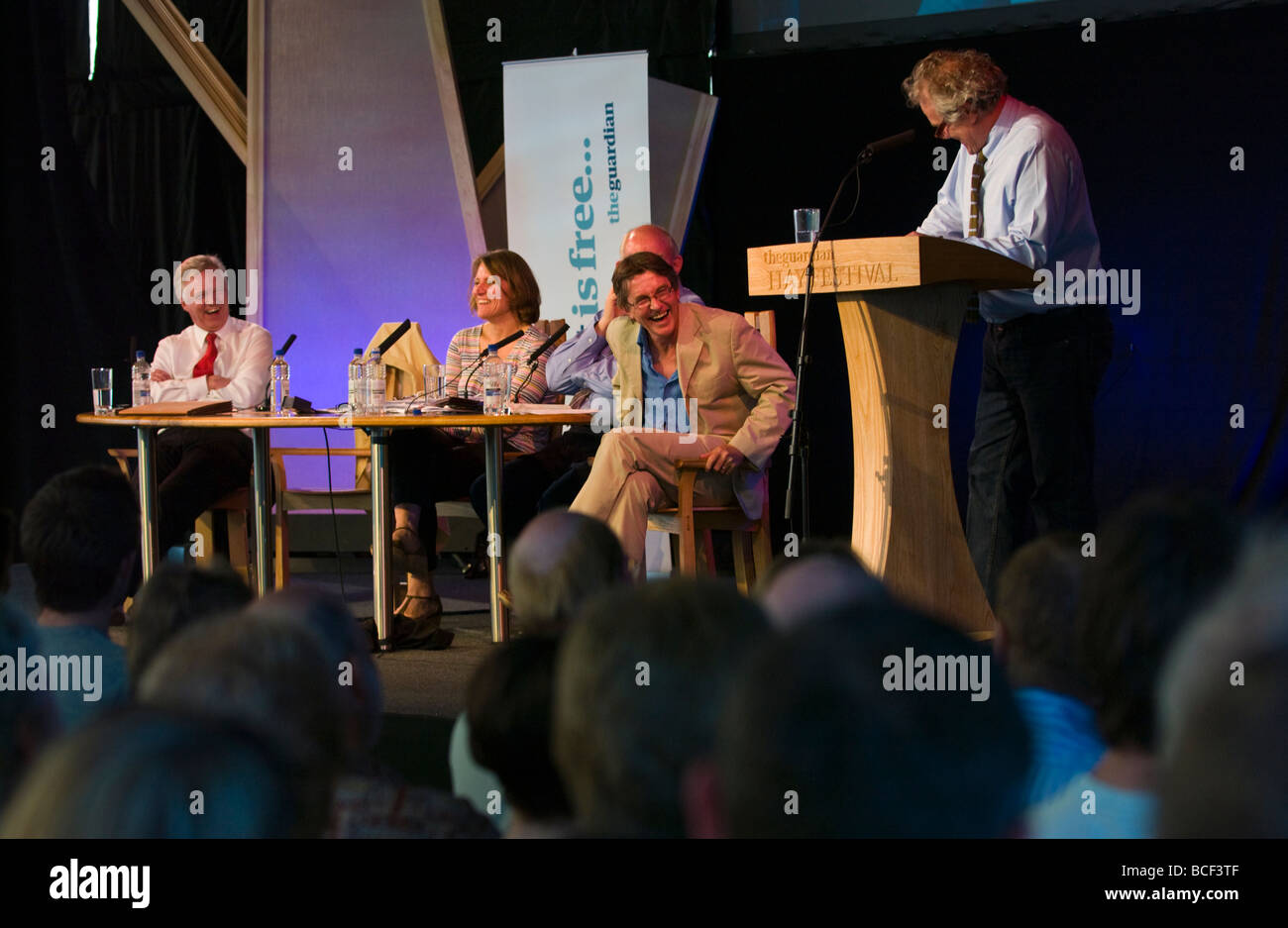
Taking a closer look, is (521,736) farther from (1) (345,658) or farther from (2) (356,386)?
(2) (356,386)

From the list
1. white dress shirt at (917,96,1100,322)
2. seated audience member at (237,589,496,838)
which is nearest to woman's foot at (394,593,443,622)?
white dress shirt at (917,96,1100,322)

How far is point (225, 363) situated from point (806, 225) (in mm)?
2247

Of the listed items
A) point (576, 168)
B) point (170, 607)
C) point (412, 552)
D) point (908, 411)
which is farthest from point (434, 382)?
point (170, 607)

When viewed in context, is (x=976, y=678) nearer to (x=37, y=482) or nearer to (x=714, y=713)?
(x=714, y=713)

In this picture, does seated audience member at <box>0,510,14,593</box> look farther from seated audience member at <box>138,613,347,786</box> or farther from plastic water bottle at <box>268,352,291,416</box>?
plastic water bottle at <box>268,352,291,416</box>

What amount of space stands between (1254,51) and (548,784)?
14.6 feet

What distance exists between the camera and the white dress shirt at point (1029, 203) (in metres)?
2.92

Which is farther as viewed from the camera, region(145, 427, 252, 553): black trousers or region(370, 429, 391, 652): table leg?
region(145, 427, 252, 553): black trousers

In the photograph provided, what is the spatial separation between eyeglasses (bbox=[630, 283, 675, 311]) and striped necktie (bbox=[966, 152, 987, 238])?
0.85 metres

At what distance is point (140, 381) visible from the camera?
3.98m

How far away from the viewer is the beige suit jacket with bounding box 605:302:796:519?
11.6 feet

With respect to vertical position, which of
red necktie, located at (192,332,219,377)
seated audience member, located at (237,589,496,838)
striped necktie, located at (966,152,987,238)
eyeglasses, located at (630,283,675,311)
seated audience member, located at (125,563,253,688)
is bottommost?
seated audience member, located at (237,589,496,838)

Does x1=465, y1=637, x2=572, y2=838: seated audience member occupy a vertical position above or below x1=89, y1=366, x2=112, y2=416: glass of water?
below

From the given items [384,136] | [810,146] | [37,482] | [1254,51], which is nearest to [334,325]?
[384,136]
